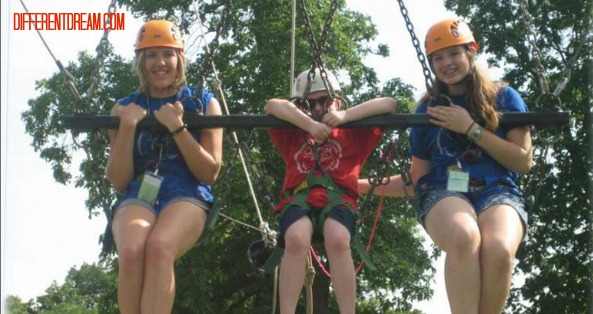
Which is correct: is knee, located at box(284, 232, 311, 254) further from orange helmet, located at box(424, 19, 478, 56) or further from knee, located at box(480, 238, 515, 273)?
orange helmet, located at box(424, 19, 478, 56)

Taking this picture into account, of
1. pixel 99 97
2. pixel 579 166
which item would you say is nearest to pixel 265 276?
pixel 99 97

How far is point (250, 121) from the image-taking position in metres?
6.21

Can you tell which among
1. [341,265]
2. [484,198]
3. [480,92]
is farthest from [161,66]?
[484,198]

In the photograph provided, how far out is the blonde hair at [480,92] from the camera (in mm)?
5938

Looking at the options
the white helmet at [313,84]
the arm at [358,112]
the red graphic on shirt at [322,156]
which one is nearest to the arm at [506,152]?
the arm at [358,112]

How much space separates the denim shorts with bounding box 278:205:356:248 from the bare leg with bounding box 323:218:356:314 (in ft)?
0.16

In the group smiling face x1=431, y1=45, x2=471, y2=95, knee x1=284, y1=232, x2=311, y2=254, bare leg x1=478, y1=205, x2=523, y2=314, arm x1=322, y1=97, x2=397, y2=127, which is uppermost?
smiling face x1=431, y1=45, x2=471, y2=95

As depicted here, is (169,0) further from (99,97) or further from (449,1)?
(449,1)

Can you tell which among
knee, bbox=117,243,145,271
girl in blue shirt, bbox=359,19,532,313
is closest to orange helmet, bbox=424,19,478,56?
girl in blue shirt, bbox=359,19,532,313

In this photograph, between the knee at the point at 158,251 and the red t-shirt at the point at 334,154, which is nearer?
the knee at the point at 158,251

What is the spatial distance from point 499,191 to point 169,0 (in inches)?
624

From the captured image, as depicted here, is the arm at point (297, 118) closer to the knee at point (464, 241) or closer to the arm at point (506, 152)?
the arm at point (506, 152)

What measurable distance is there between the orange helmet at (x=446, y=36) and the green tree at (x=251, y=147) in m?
13.2

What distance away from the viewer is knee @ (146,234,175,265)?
561 centimetres
